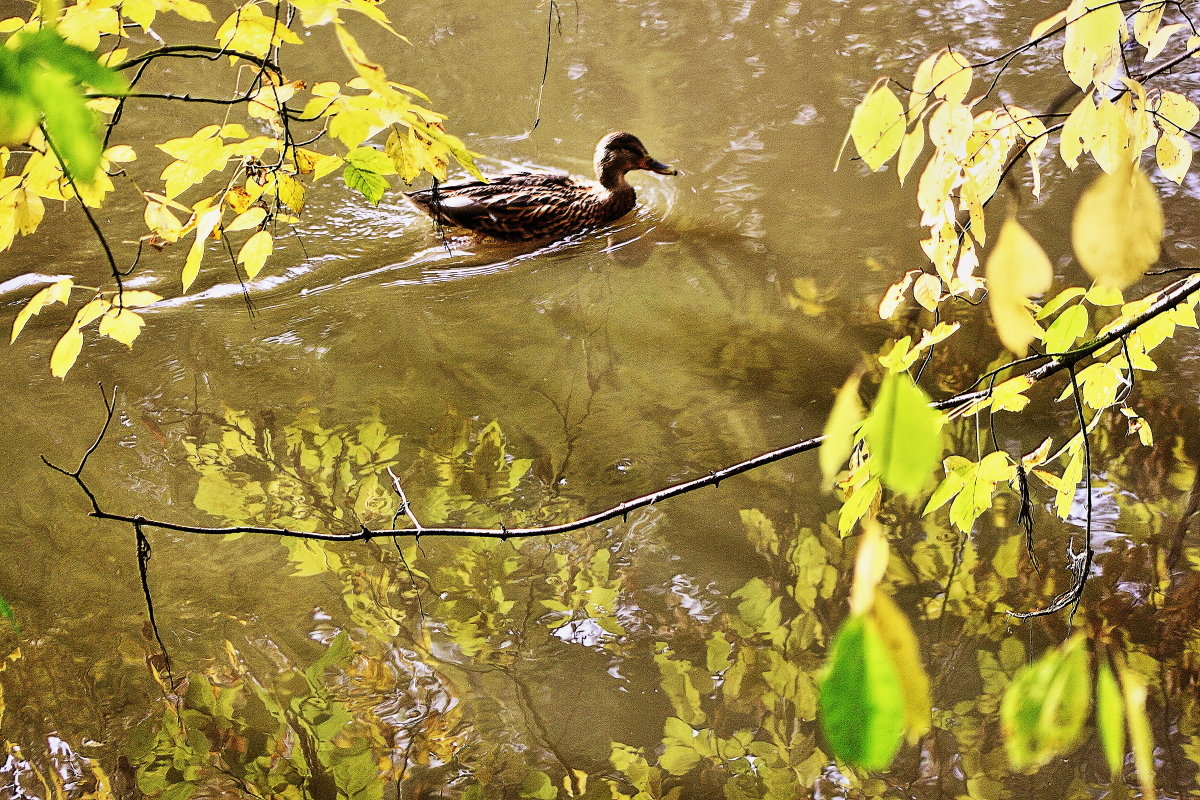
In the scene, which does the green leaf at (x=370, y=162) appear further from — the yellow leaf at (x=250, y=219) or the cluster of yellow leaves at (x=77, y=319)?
the cluster of yellow leaves at (x=77, y=319)

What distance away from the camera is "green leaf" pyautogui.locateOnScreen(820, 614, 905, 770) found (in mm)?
472

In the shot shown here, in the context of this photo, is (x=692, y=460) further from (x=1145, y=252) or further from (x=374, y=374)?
(x=1145, y=252)

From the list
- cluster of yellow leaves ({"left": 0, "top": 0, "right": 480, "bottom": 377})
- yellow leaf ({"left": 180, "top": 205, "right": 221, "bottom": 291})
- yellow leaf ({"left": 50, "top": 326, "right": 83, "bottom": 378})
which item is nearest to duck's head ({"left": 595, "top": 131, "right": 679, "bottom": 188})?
cluster of yellow leaves ({"left": 0, "top": 0, "right": 480, "bottom": 377})

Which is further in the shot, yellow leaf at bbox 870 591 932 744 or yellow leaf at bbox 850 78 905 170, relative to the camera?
yellow leaf at bbox 850 78 905 170

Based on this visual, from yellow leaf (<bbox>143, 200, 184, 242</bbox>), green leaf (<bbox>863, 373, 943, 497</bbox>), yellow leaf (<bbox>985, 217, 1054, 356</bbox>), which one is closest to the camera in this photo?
green leaf (<bbox>863, 373, 943, 497</bbox>)

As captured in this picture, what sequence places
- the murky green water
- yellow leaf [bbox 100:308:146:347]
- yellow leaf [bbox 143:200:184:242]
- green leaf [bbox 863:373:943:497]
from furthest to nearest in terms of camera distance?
the murky green water → yellow leaf [bbox 143:200:184:242] → yellow leaf [bbox 100:308:146:347] → green leaf [bbox 863:373:943:497]

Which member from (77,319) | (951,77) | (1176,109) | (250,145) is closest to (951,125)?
(951,77)

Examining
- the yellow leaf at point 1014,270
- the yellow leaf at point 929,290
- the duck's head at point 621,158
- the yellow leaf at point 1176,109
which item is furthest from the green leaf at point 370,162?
the duck's head at point 621,158

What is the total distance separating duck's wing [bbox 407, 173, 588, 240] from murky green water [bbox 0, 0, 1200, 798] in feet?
0.45

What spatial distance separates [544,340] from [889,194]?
2148mm

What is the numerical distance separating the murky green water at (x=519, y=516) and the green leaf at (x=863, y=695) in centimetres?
224

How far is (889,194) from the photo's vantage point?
5.21m

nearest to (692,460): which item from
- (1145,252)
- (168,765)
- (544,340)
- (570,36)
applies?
(544,340)

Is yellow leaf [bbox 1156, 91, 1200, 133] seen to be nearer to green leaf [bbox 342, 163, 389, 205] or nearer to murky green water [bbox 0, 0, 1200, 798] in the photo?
green leaf [bbox 342, 163, 389, 205]
